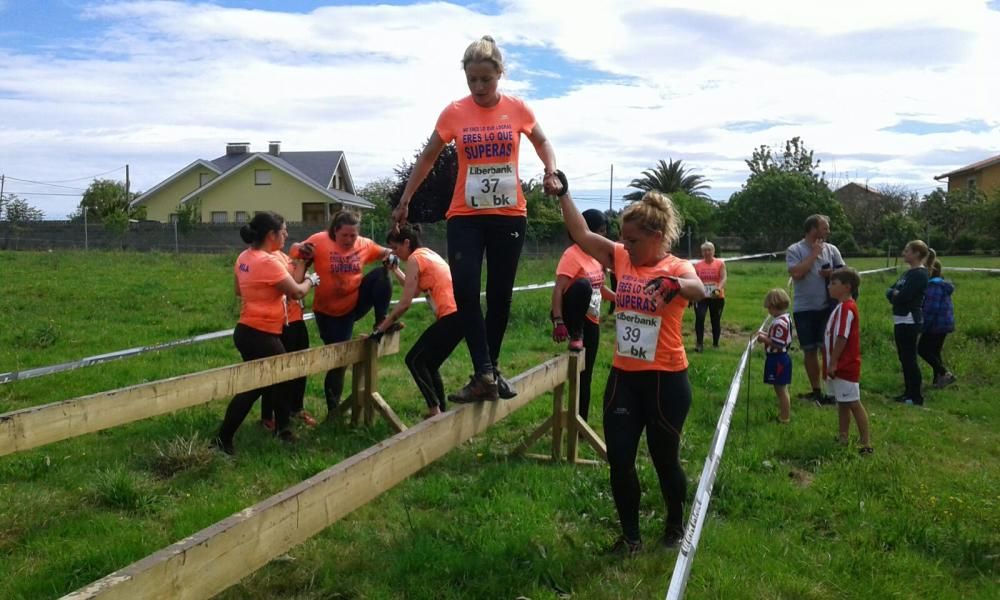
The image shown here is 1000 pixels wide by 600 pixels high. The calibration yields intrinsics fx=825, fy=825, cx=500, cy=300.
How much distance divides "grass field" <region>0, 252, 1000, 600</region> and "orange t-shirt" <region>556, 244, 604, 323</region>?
1383mm

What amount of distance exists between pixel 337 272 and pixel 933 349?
291 inches

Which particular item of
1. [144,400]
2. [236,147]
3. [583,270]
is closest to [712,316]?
[583,270]

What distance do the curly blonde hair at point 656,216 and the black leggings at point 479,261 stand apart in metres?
0.71

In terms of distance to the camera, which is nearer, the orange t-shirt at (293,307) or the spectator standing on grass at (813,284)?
the orange t-shirt at (293,307)

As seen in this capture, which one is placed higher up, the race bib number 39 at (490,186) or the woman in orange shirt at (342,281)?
the race bib number 39 at (490,186)

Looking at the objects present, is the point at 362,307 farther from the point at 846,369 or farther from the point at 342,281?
the point at 846,369

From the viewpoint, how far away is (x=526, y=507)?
5145mm

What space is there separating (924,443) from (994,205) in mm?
39458

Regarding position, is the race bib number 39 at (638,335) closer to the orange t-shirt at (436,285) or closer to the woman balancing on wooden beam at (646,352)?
the woman balancing on wooden beam at (646,352)

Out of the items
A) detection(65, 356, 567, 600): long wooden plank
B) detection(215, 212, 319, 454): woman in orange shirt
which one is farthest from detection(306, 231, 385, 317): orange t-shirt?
detection(65, 356, 567, 600): long wooden plank

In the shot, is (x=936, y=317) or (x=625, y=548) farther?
(x=936, y=317)

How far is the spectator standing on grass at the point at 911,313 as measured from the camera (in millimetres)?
8992

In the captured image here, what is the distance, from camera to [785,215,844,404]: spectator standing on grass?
8617mm

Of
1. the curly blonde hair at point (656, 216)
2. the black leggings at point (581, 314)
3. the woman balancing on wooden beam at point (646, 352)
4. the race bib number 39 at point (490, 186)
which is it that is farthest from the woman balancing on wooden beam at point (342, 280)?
the curly blonde hair at point (656, 216)
